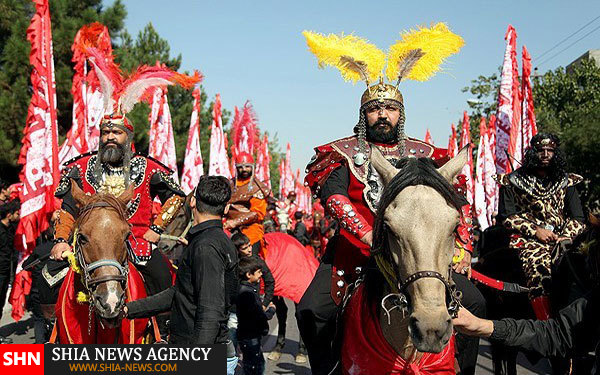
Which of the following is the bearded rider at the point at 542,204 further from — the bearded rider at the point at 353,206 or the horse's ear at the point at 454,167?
the horse's ear at the point at 454,167

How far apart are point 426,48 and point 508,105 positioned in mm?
9456

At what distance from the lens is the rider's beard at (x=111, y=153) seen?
6445mm

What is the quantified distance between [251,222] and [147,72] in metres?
2.65

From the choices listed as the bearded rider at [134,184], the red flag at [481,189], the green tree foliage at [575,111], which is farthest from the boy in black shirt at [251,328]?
the green tree foliage at [575,111]

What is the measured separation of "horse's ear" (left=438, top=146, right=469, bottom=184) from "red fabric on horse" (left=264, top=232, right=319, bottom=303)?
21.7ft

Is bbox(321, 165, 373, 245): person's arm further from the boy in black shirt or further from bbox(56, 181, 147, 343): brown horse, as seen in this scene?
the boy in black shirt

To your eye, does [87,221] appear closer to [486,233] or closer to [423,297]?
[423,297]

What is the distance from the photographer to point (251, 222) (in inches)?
357

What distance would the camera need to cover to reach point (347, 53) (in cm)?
516

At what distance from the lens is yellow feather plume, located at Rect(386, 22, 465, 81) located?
507cm

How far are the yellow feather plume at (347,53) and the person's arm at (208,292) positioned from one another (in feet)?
6.03

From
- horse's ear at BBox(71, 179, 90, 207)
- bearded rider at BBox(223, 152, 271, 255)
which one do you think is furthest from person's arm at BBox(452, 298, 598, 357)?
bearded rider at BBox(223, 152, 271, 255)

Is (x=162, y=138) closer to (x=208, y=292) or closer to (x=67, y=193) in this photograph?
(x=67, y=193)

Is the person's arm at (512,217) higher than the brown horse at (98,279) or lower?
higher
